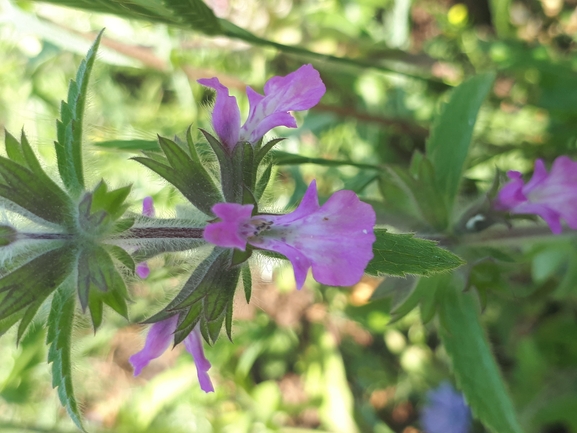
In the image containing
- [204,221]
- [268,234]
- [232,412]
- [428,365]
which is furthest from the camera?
[232,412]

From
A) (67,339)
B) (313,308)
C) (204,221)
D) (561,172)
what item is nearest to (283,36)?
(313,308)

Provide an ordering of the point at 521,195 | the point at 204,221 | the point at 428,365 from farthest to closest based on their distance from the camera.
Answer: the point at 428,365, the point at 521,195, the point at 204,221

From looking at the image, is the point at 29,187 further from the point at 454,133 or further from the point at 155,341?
the point at 454,133

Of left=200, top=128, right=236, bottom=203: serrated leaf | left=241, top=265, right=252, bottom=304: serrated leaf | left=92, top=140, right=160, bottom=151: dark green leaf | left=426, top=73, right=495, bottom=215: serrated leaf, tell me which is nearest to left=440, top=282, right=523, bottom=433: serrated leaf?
left=426, top=73, right=495, bottom=215: serrated leaf

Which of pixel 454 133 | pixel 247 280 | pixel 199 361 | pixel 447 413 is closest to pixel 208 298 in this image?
pixel 247 280

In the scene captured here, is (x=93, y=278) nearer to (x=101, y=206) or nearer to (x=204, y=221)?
(x=101, y=206)

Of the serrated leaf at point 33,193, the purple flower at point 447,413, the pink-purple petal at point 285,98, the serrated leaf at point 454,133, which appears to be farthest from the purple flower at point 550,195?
the purple flower at point 447,413
